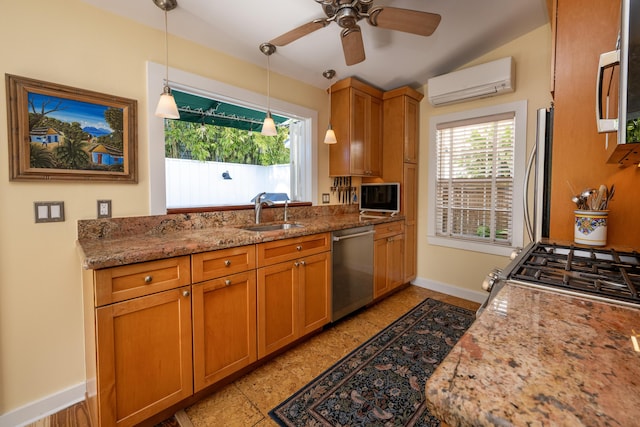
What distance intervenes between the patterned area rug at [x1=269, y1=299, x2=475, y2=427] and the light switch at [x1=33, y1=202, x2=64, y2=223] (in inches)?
64.7

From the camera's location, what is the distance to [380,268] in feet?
9.81

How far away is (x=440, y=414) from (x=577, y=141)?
1.73 meters

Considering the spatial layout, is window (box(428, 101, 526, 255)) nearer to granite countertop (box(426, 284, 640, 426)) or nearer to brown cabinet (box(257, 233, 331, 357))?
brown cabinet (box(257, 233, 331, 357))

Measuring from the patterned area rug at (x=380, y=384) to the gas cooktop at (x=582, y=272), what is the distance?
40.3 inches

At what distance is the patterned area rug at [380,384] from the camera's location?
5.03 feet

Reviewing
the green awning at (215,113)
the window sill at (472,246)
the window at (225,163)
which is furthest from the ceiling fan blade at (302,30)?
the window sill at (472,246)

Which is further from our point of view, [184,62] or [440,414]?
[184,62]

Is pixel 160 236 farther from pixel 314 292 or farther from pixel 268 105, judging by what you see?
pixel 268 105

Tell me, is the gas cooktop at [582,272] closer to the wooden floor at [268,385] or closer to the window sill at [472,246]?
the wooden floor at [268,385]

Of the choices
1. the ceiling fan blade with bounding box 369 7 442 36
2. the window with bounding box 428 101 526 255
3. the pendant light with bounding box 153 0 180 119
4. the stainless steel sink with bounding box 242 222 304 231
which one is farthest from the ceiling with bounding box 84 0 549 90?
the stainless steel sink with bounding box 242 222 304 231

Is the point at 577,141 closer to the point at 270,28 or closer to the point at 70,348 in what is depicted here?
the point at 270,28

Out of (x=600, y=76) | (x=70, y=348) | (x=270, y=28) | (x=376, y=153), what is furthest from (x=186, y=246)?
(x=376, y=153)

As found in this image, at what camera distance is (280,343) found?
202 centimetres

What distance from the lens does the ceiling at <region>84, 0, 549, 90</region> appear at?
1.90 metres
